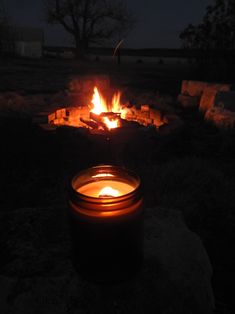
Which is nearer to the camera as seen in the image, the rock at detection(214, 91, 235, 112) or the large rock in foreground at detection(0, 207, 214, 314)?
the large rock in foreground at detection(0, 207, 214, 314)

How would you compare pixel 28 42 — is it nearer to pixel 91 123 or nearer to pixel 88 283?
pixel 91 123

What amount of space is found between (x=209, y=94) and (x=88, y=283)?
6.16 meters

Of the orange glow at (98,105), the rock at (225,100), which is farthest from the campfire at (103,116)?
the rock at (225,100)

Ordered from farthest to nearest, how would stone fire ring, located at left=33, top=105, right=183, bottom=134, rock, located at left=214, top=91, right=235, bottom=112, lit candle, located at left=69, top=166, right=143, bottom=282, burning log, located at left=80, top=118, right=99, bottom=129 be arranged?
rock, located at left=214, top=91, right=235, bottom=112 < burning log, located at left=80, top=118, right=99, bottom=129 < stone fire ring, located at left=33, top=105, right=183, bottom=134 < lit candle, located at left=69, top=166, right=143, bottom=282

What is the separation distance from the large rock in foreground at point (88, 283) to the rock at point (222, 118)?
4.06 meters

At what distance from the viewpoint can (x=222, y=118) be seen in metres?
5.32

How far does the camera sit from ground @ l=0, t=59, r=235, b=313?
2.34 meters

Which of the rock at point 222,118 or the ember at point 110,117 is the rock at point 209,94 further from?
the ember at point 110,117

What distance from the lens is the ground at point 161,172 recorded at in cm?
234

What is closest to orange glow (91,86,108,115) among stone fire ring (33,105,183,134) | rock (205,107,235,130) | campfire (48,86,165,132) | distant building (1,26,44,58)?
campfire (48,86,165,132)

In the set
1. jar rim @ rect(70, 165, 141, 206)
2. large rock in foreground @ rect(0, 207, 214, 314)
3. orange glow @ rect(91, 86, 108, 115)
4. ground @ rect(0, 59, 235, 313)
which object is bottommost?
ground @ rect(0, 59, 235, 313)

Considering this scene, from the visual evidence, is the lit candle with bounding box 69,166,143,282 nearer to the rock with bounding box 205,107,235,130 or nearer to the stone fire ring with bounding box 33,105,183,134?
the stone fire ring with bounding box 33,105,183,134

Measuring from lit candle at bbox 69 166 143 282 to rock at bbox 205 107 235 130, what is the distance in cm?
445

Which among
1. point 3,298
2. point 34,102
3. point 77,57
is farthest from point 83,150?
point 77,57
